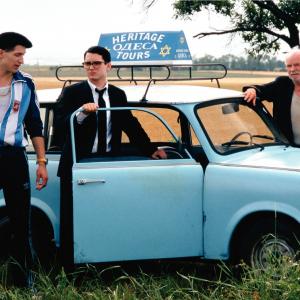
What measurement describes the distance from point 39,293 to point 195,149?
209 centimetres

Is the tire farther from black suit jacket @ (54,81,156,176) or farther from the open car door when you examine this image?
black suit jacket @ (54,81,156,176)

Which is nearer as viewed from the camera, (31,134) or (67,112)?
(31,134)

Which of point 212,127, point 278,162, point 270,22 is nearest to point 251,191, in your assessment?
point 278,162

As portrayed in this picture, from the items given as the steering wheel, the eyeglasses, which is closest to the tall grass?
the steering wheel

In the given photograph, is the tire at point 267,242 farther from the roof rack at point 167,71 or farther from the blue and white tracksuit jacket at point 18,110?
the blue and white tracksuit jacket at point 18,110

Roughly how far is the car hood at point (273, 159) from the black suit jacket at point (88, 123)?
0.72 m

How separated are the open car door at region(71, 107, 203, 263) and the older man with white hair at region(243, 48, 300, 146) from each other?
1.24 meters

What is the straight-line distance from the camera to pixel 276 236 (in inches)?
217

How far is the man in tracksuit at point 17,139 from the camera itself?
5.26 metres

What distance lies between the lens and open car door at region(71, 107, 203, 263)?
18.4ft

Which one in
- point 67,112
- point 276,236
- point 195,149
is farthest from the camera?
point 195,149

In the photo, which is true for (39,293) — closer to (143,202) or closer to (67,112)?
(143,202)

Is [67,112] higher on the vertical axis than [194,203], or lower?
higher

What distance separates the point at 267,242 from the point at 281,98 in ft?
5.16
